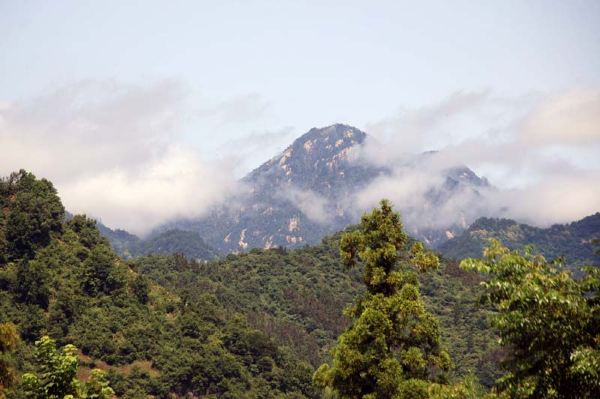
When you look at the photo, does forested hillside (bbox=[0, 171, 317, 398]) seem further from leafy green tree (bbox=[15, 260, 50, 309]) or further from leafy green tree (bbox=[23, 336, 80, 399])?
leafy green tree (bbox=[23, 336, 80, 399])

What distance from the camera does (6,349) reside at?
86.7 feet

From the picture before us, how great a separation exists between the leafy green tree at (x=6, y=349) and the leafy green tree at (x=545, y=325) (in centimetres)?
1853

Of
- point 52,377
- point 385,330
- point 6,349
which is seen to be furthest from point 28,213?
point 385,330

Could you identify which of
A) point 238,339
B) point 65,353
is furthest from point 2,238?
point 65,353

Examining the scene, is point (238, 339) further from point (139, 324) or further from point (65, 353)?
point (65, 353)

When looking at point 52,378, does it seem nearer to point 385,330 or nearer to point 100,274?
point 385,330

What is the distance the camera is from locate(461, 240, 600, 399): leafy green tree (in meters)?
18.0

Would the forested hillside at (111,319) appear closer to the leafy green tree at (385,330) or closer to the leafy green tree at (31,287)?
the leafy green tree at (31,287)

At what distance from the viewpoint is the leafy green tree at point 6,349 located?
2600 centimetres

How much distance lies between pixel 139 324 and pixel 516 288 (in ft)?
365

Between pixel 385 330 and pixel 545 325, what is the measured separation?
10633 millimetres

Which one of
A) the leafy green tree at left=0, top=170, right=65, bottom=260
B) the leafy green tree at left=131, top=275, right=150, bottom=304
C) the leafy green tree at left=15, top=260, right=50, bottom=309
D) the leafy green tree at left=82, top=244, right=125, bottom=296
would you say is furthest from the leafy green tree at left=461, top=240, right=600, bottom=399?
the leafy green tree at left=131, top=275, right=150, bottom=304

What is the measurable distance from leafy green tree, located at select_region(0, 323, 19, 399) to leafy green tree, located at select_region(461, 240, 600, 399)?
18.5 metres

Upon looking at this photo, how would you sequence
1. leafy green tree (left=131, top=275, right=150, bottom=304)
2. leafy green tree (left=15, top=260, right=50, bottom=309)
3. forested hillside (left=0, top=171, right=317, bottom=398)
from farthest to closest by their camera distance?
leafy green tree (left=131, top=275, right=150, bottom=304), leafy green tree (left=15, top=260, right=50, bottom=309), forested hillside (left=0, top=171, right=317, bottom=398)
